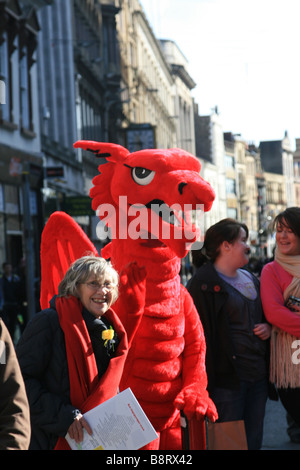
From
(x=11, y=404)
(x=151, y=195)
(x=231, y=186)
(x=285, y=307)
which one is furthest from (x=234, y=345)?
(x=231, y=186)

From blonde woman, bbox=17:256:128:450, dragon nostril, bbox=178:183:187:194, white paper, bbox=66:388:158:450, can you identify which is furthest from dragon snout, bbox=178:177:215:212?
white paper, bbox=66:388:158:450

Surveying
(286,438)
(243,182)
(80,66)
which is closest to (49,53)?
(80,66)

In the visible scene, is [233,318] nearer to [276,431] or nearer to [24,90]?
[276,431]

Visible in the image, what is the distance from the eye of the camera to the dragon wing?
4848 mm

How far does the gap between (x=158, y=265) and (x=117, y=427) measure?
1.29 m

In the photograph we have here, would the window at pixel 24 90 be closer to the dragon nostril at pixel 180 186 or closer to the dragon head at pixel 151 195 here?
the dragon head at pixel 151 195

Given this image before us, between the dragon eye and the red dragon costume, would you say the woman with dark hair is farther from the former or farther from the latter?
the dragon eye

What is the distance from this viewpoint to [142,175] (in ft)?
15.6

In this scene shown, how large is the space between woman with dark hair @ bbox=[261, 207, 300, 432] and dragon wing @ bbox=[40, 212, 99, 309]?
1183 mm

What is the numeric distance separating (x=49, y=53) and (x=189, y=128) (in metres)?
17.9

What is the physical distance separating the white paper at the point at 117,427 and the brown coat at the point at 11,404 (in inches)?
28.4

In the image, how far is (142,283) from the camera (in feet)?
14.5

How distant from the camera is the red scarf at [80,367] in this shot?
3.57 metres

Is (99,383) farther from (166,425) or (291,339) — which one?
(291,339)
